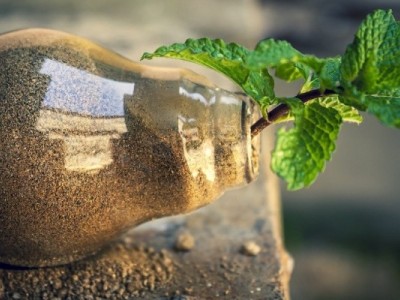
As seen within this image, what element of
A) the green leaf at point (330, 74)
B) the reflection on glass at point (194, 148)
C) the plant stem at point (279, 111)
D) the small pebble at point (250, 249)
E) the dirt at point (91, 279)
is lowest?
the dirt at point (91, 279)

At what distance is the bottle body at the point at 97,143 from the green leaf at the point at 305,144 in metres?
0.08

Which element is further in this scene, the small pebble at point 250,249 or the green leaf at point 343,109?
the small pebble at point 250,249

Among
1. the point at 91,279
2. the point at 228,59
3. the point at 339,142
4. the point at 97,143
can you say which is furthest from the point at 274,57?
the point at 339,142

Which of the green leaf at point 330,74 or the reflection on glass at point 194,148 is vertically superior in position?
the green leaf at point 330,74

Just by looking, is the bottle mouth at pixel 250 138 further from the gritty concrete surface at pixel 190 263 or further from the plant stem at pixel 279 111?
the gritty concrete surface at pixel 190 263

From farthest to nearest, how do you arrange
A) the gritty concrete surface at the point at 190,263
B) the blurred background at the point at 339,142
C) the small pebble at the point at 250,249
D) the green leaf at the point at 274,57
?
the blurred background at the point at 339,142, the small pebble at the point at 250,249, the gritty concrete surface at the point at 190,263, the green leaf at the point at 274,57

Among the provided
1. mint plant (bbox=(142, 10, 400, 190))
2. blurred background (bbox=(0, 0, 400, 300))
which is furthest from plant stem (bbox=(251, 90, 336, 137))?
blurred background (bbox=(0, 0, 400, 300))

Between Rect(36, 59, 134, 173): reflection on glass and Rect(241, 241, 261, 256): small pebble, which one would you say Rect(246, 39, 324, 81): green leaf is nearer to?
Rect(36, 59, 134, 173): reflection on glass

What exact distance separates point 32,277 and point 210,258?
0.77ft

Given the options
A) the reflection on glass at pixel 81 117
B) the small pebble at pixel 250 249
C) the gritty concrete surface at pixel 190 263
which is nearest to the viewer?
the reflection on glass at pixel 81 117

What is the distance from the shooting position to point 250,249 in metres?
1.16

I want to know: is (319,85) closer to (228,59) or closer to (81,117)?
(228,59)

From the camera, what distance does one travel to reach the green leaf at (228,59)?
2.96 feet

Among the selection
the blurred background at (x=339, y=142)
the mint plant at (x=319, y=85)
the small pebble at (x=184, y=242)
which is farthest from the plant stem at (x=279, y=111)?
the blurred background at (x=339, y=142)
